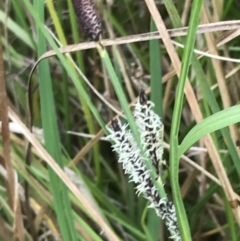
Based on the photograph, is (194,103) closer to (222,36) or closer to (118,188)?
(222,36)

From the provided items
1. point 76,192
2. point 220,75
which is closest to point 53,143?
point 76,192

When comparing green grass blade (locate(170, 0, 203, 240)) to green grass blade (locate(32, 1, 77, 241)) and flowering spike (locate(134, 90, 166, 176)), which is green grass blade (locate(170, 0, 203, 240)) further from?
green grass blade (locate(32, 1, 77, 241))

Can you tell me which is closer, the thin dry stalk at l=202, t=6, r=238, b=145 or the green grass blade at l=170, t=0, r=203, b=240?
the green grass blade at l=170, t=0, r=203, b=240

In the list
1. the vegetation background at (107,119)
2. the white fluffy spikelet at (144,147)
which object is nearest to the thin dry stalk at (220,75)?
the vegetation background at (107,119)

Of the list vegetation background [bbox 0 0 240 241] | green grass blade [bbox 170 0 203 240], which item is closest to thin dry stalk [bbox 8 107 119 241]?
vegetation background [bbox 0 0 240 241]

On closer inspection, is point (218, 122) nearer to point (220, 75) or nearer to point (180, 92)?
point (180, 92)

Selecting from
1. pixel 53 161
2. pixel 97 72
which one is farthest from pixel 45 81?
pixel 97 72

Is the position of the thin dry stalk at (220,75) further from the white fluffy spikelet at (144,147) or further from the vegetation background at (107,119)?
the white fluffy spikelet at (144,147)
